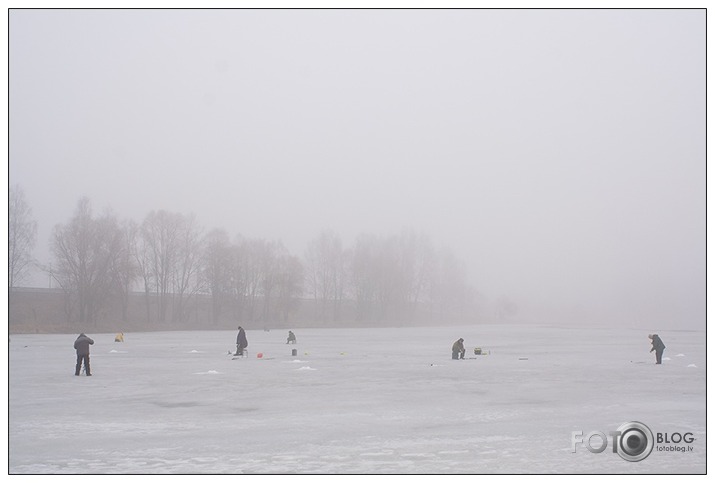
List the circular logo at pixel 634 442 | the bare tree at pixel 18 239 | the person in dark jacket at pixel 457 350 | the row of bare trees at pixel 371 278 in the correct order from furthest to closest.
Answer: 1. the row of bare trees at pixel 371 278
2. the bare tree at pixel 18 239
3. the person in dark jacket at pixel 457 350
4. the circular logo at pixel 634 442

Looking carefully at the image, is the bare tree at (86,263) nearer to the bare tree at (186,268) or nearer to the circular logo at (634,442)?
the bare tree at (186,268)

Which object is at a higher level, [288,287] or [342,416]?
[288,287]

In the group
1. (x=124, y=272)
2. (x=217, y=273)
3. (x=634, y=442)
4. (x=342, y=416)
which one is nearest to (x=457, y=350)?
(x=342, y=416)

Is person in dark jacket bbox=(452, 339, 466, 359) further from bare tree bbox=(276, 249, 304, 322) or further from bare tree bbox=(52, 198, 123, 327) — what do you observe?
bare tree bbox=(276, 249, 304, 322)

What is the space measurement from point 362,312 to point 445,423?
96.1m

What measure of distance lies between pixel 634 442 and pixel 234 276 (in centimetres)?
8145

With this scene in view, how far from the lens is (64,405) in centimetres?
1645

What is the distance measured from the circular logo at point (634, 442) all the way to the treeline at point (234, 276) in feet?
214

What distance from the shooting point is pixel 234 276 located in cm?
9056

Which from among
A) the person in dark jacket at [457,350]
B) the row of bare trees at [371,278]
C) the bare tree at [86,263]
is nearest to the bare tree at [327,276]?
the row of bare trees at [371,278]

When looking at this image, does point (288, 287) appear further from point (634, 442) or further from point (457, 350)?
point (634, 442)

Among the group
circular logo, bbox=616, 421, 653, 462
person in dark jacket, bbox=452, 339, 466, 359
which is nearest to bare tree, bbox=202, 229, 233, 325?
person in dark jacket, bbox=452, 339, 466, 359

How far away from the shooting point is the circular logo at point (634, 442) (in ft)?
35.3
